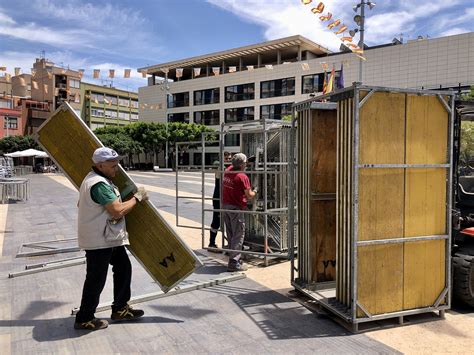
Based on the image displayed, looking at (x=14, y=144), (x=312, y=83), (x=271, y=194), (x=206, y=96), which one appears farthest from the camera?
(x=206, y=96)

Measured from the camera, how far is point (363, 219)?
3816mm

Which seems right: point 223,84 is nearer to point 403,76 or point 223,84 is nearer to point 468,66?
point 403,76

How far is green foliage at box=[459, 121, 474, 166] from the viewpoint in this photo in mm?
5031

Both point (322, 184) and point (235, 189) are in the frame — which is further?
point (235, 189)

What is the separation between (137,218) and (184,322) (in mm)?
1251

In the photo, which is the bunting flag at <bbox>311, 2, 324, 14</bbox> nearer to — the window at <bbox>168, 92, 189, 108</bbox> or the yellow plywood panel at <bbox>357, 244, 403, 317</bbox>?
the yellow plywood panel at <bbox>357, 244, 403, 317</bbox>

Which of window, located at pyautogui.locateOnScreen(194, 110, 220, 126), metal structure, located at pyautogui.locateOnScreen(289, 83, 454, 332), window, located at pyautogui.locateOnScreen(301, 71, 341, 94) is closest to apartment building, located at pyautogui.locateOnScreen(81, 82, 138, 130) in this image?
window, located at pyautogui.locateOnScreen(194, 110, 220, 126)

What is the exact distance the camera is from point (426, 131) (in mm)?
4008

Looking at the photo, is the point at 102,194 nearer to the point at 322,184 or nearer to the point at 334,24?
the point at 322,184

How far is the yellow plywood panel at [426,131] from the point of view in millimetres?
3947

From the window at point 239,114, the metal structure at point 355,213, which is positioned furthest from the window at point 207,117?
Answer: the metal structure at point 355,213

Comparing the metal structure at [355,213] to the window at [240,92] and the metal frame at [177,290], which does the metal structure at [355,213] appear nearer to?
the metal frame at [177,290]

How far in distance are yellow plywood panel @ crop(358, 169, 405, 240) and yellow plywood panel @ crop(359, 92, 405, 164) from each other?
0.47 ft

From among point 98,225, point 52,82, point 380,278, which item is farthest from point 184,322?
point 52,82
